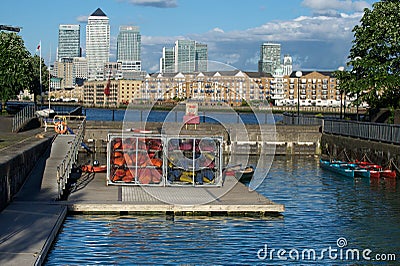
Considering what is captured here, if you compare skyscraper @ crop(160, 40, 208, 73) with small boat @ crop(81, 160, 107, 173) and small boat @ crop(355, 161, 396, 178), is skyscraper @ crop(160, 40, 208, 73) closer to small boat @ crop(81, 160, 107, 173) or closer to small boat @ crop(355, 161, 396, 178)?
small boat @ crop(81, 160, 107, 173)

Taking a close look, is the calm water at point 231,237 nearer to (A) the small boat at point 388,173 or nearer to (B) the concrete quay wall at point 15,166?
(B) the concrete quay wall at point 15,166

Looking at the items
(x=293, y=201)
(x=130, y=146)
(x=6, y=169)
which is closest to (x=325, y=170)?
(x=293, y=201)

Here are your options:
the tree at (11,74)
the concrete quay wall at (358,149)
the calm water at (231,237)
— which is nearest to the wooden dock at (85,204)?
the calm water at (231,237)

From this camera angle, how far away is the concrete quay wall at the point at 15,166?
945 inches

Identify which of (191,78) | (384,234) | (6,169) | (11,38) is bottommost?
(384,234)

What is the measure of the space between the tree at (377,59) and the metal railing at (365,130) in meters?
2.43

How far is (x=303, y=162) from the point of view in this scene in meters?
56.9

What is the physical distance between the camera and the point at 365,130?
5147cm

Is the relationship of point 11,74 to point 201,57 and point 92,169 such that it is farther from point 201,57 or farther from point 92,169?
point 201,57

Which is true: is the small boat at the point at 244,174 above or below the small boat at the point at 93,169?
below

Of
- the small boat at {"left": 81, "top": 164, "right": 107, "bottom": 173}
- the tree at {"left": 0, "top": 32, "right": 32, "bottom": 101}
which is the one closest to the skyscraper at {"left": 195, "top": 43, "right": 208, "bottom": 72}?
the small boat at {"left": 81, "top": 164, "right": 107, "bottom": 173}

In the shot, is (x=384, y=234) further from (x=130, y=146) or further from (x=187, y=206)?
(x=130, y=146)

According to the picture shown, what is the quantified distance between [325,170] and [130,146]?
21839mm

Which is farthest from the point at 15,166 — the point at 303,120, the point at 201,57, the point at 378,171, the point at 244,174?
the point at 303,120
